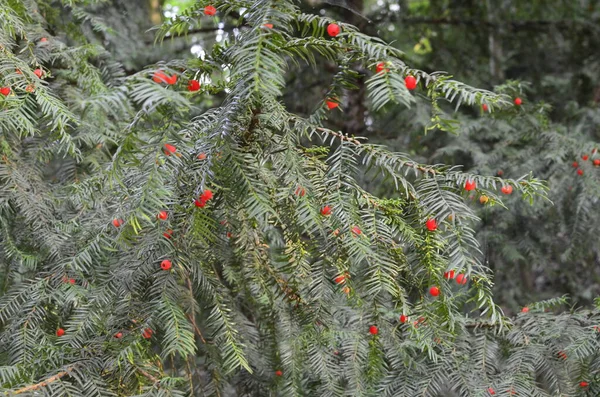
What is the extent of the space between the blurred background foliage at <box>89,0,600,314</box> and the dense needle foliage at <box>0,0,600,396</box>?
1118 millimetres

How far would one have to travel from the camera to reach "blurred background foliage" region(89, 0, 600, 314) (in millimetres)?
3240

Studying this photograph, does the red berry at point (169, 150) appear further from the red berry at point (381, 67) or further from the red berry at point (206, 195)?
the red berry at point (381, 67)

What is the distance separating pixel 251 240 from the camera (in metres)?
1.56

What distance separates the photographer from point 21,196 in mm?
1904

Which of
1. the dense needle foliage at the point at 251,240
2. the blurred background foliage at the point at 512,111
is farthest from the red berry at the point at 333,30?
the blurred background foliage at the point at 512,111

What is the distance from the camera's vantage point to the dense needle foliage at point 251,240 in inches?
47.1

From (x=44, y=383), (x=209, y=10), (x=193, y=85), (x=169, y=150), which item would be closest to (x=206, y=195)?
(x=169, y=150)

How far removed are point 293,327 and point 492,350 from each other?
784 millimetres

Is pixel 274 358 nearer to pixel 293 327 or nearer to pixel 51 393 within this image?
pixel 293 327

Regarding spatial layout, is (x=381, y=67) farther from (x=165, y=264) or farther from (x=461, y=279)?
(x=165, y=264)

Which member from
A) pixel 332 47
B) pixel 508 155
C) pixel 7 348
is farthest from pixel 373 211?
pixel 508 155

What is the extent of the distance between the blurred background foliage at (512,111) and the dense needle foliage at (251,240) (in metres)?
1.12

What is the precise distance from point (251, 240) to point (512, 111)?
2.27 m

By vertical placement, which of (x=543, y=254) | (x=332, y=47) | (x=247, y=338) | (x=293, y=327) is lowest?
(x=543, y=254)
